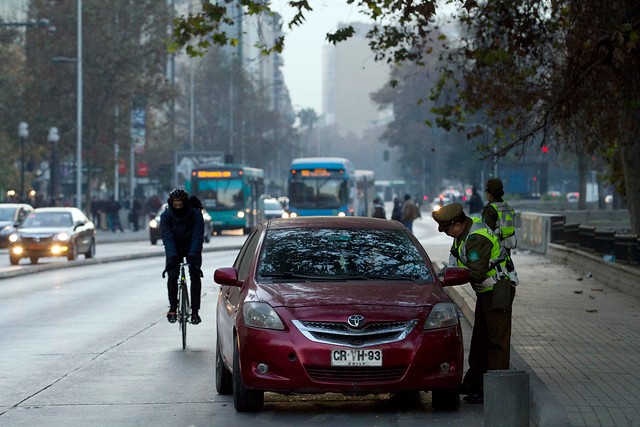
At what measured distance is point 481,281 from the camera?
1088cm

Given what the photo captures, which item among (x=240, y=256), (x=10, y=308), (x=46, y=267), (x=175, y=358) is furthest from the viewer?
(x=46, y=267)

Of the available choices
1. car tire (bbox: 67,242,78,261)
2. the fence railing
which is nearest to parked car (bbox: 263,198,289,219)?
car tire (bbox: 67,242,78,261)

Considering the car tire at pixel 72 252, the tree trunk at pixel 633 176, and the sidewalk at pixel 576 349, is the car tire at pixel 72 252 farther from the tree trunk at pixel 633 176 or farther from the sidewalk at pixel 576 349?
the tree trunk at pixel 633 176

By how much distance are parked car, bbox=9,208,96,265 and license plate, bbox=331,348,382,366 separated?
27500mm

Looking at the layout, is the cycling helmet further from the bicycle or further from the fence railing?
the fence railing

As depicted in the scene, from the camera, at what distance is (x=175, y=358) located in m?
14.8

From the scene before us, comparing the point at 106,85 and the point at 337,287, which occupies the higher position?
the point at 106,85

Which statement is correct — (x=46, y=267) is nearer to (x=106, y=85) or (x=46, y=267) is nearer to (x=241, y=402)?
(x=241, y=402)

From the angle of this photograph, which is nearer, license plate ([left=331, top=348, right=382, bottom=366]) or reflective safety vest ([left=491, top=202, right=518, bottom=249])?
license plate ([left=331, top=348, right=382, bottom=366])

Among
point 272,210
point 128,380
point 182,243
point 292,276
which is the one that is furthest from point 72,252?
point 272,210

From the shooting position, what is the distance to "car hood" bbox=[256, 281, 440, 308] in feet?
34.0

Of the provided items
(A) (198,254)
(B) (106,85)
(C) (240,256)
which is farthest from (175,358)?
(B) (106,85)

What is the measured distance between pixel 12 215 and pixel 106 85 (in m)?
21.8

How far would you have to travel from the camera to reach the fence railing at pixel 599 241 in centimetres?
2358
